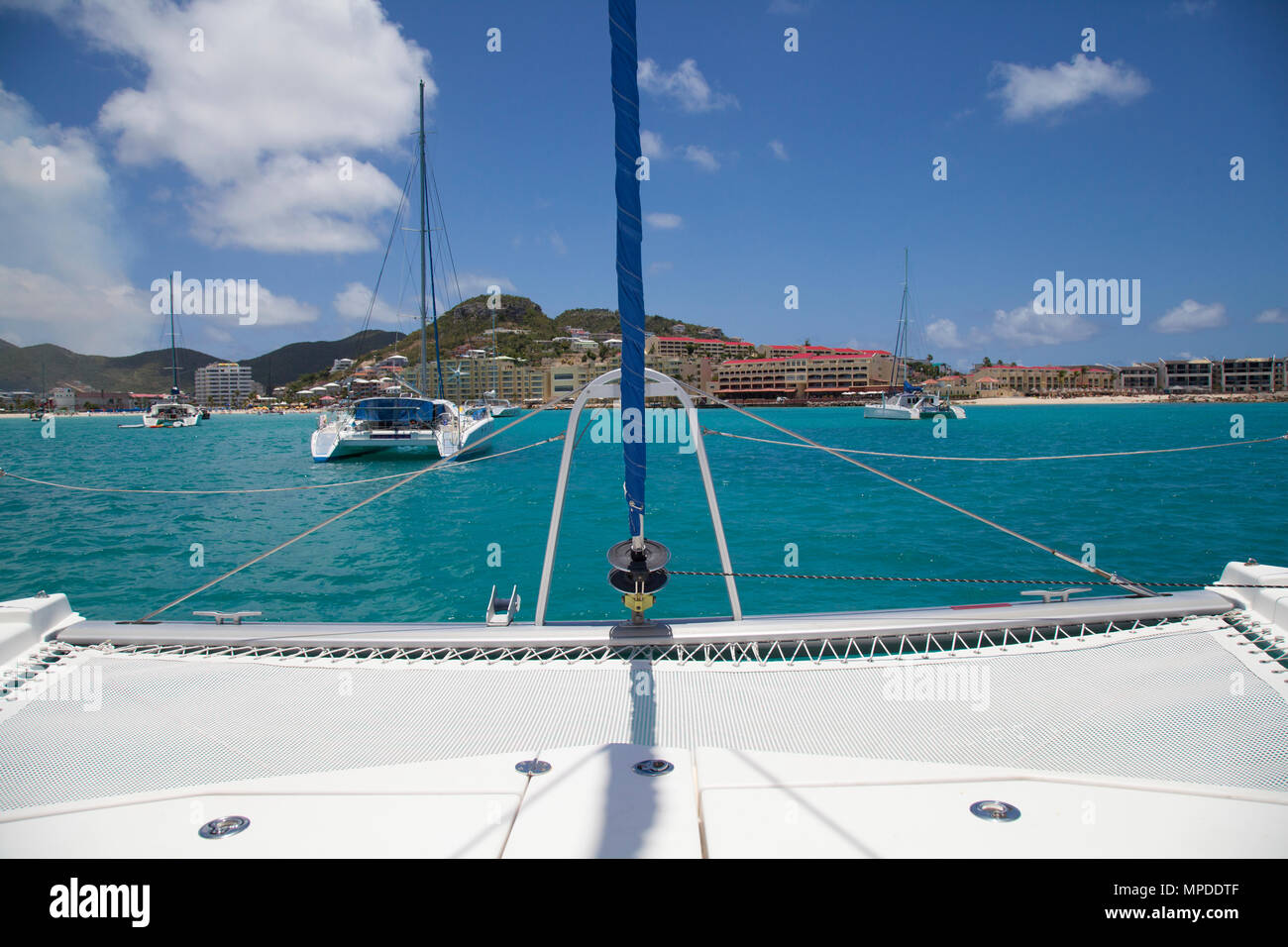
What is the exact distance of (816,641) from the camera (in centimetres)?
401

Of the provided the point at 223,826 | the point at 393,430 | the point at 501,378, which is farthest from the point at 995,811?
the point at 501,378

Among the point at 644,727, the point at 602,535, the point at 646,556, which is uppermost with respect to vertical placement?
the point at 646,556

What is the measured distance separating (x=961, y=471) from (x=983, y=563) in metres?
15.3

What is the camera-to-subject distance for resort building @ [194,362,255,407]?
5974 inches

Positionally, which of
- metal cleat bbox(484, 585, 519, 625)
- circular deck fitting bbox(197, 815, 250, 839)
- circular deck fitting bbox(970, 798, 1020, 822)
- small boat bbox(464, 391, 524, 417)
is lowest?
metal cleat bbox(484, 585, 519, 625)

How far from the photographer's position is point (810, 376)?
12144cm

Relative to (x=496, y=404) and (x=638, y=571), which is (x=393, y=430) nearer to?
(x=638, y=571)

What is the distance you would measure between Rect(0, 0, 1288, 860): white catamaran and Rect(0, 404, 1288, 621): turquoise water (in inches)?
198

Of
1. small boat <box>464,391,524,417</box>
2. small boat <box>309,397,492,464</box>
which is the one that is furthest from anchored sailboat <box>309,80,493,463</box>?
small boat <box>464,391,524,417</box>

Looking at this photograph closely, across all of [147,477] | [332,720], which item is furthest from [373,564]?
[147,477]

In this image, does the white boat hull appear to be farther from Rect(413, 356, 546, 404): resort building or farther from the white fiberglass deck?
Rect(413, 356, 546, 404): resort building

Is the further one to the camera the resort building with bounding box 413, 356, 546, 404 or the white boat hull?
the resort building with bounding box 413, 356, 546, 404

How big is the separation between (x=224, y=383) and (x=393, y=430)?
523 ft
